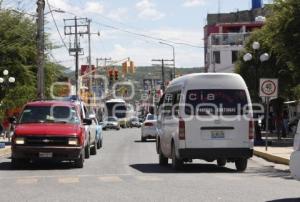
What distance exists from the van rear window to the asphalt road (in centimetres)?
163

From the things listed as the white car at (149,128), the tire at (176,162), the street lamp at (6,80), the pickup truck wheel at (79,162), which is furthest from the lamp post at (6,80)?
the tire at (176,162)

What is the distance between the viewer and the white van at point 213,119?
19250 millimetres

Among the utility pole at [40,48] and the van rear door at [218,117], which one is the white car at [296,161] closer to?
the van rear door at [218,117]

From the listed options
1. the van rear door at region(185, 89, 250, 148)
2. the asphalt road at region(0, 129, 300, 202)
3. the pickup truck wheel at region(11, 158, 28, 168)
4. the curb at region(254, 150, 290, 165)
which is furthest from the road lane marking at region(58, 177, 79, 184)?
the curb at region(254, 150, 290, 165)

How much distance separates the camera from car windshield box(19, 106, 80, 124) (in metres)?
21.4

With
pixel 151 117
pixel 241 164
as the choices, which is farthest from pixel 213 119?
pixel 151 117

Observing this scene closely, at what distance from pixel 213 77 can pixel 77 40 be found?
6669 centimetres

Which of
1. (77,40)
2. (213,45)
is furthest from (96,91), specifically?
(77,40)

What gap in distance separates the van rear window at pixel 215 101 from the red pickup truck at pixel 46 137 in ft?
11.7

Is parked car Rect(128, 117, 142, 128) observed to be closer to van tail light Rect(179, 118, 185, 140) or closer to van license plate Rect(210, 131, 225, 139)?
van license plate Rect(210, 131, 225, 139)

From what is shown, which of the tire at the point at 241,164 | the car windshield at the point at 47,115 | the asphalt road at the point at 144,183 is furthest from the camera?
the car windshield at the point at 47,115

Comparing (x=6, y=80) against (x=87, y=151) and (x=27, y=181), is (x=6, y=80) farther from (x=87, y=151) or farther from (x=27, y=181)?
(x=27, y=181)

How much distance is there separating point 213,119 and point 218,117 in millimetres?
166

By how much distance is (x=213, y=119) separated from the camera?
19312mm
